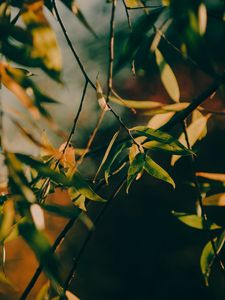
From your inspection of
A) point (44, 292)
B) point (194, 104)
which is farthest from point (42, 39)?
point (44, 292)

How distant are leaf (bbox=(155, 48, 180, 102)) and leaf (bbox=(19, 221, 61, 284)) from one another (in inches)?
16.4

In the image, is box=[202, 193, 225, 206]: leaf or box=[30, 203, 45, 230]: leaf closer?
box=[30, 203, 45, 230]: leaf

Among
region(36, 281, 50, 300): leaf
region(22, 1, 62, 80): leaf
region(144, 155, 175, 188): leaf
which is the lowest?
region(36, 281, 50, 300): leaf

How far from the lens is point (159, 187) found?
6145mm

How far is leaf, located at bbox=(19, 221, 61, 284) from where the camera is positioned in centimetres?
42

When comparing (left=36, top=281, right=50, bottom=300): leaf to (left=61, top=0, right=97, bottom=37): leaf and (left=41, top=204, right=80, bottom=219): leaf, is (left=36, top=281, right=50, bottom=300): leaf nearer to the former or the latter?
(left=41, top=204, right=80, bottom=219): leaf

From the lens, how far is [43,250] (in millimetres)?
420

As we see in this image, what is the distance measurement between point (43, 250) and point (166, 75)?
46cm

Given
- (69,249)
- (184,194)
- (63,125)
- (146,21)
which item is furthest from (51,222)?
(146,21)

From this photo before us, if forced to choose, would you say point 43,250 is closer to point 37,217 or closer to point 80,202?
point 37,217

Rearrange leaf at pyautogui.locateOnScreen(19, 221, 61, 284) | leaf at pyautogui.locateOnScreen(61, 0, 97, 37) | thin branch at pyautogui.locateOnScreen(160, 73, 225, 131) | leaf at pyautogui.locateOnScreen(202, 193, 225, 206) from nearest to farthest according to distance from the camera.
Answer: leaf at pyautogui.locateOnScreen(19, 221, 61, 284) → leaf at pyautogui.locateOnScreen(61, 0, 97, 37) → thin branch at pyautogui.locateOnScreen(160, 73, 225, 131) → leaf at pyautogui.locateOnScreen(202, 193, 225, 206)

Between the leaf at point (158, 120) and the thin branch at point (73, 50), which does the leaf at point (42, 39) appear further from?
the leaf at point (158, 120)

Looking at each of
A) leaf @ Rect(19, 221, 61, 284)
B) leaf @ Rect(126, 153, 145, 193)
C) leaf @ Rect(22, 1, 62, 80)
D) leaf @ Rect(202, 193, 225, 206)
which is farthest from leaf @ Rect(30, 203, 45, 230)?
leaf @ Rect(202, 193, 225, 206)

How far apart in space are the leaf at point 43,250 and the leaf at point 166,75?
0.42 metres
